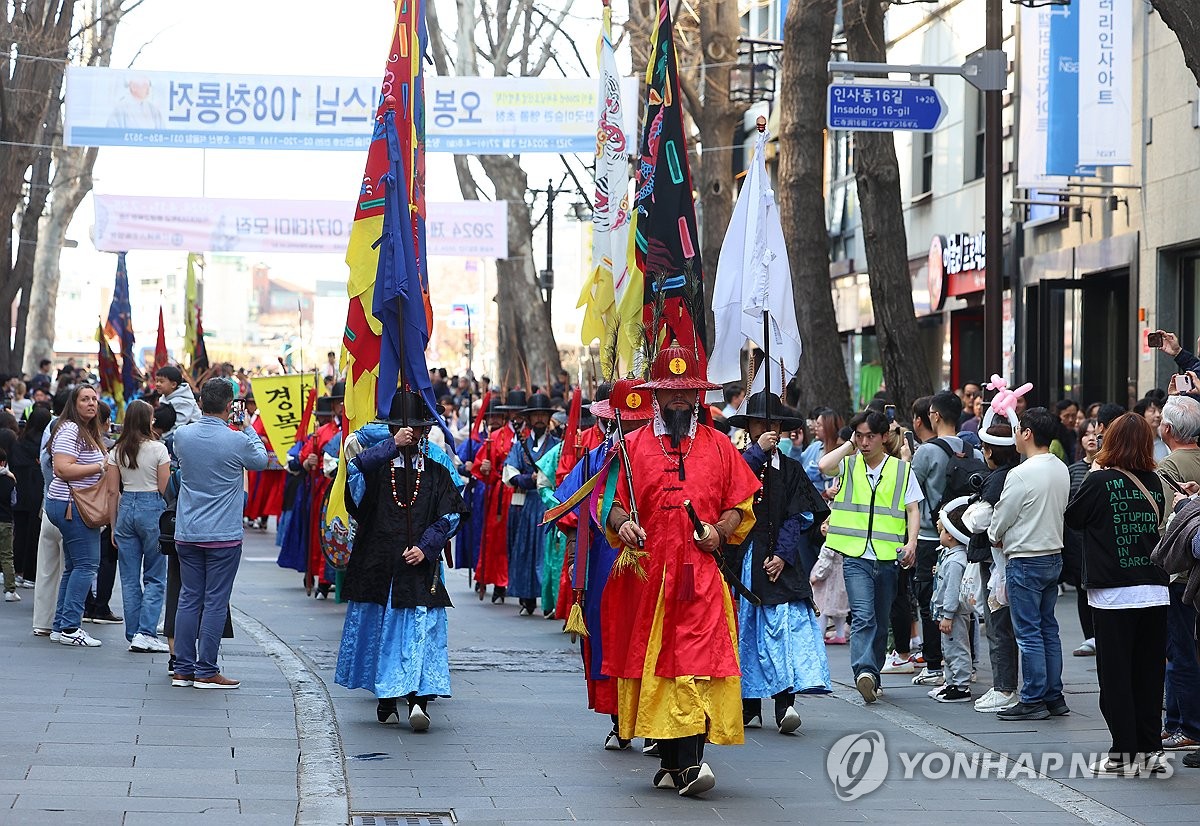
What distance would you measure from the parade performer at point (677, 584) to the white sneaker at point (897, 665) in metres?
4.46

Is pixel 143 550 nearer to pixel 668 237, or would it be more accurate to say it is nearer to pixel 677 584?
pixel 668 237

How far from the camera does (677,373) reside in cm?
828

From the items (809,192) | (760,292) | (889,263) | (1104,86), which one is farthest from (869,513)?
(1104,86)

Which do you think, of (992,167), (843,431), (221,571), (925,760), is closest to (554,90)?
(992,167)

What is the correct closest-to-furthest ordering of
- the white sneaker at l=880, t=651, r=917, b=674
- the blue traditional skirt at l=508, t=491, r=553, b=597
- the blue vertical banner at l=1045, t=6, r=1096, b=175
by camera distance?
the white sneaker at l=880, t=651, r=917, b=674
the blue traditional skirt at l=508, t=491, r=553, b=597
the blue vertical banner at l=1045, t=6, r=1096, b=175

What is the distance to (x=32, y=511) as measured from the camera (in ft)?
51.4

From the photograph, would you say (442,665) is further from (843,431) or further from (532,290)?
(532,290)

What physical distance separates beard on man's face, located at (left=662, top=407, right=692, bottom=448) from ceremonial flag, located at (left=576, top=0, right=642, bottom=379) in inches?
117

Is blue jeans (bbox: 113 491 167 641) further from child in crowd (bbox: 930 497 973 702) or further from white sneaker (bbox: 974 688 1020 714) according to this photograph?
white sneaker (bbox: 974 688 1020 714)

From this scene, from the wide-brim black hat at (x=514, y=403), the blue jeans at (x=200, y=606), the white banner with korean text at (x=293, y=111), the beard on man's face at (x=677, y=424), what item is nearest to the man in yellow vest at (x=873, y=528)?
the beard on man's face at (x=677, y=424)

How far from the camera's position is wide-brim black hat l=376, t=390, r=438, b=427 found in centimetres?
982

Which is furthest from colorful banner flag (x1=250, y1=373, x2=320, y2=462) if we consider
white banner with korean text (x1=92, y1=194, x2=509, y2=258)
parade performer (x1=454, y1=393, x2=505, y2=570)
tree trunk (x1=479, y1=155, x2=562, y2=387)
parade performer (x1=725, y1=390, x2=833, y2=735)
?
tree trunk (x1=479, y1=155, x2=562, y2=387)

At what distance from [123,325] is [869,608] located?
52.6 feet

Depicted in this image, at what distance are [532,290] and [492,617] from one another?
65.0 feet
